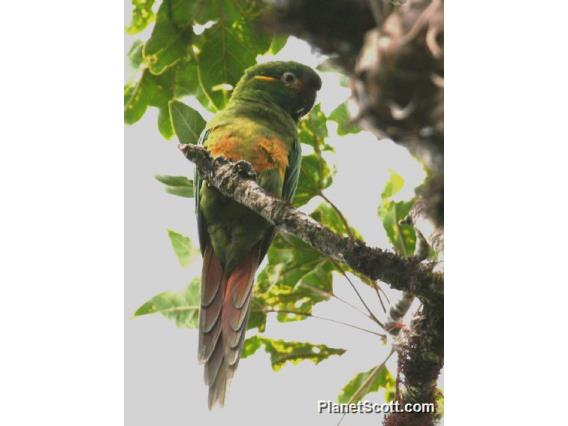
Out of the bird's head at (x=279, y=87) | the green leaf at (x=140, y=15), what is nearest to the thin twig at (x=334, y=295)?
the bird's head at (x=279, y=87)

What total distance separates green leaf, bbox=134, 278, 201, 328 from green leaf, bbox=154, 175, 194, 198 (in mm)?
341

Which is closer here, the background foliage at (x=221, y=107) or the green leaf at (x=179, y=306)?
the background foliage at (x=221, y=107)

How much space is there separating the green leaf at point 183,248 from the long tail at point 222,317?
0.19ft

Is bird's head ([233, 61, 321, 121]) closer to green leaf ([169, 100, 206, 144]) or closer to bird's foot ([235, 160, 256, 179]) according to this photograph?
green leaf ([169, 100, 206, 144])

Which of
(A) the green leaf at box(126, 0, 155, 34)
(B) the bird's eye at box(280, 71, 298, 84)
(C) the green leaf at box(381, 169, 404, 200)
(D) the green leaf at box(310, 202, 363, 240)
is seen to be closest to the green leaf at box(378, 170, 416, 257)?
(C) the green leaf at box(381, 169, 404, 200)

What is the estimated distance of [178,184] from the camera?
2770mm

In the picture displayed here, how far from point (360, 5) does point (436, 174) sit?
643mm

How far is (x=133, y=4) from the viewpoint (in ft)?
9.18

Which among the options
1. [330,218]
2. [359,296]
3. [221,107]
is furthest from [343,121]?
[359,296]

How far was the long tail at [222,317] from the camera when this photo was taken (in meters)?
2.65

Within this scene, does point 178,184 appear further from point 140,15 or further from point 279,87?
point 140,15

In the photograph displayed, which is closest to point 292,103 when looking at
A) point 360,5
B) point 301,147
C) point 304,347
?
point 301,147

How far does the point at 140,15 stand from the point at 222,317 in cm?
124

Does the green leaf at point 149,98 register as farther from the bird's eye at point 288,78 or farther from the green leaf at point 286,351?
the green leaf at point 286,351
